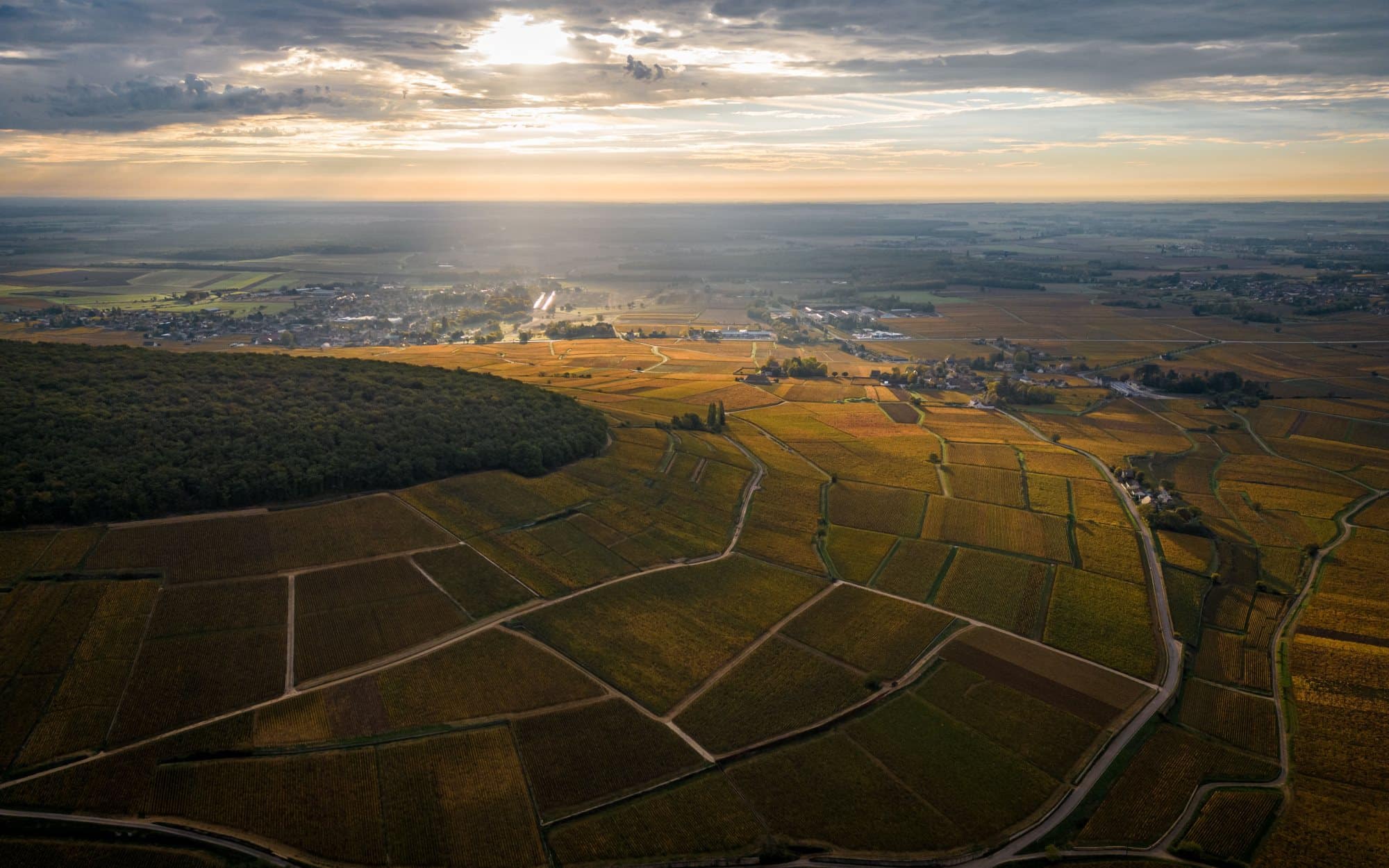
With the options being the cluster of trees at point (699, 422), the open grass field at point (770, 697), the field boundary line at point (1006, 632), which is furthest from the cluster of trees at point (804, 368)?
the open grass field at point (770, 697)

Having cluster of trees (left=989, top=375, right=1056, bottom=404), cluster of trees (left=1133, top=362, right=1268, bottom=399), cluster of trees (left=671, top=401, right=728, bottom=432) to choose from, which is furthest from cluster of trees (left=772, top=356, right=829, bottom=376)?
cluster of trees (left=1133, top=362, right=1268, bottom=399)

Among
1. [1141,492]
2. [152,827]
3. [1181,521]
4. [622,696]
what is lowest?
[622,696]

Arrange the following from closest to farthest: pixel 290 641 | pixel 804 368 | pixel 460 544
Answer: pixel 290 641 < pixel 460 544 < pixel 804 368

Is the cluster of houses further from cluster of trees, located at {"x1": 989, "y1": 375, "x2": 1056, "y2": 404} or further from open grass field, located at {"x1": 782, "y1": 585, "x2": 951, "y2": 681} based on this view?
open grass field, located at {"x1": 782, "y1": 585, "x2": 951, "y2": 681}

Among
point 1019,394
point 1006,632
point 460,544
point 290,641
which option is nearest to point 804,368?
point 1019,394

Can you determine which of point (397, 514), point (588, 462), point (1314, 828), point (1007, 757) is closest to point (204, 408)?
point (397, 514)

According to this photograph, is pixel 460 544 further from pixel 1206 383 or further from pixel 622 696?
pixel 1206 383

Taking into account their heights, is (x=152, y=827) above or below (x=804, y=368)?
below

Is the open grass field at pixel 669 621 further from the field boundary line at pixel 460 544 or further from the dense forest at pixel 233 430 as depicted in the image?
the dense forest at pixel 233 430
